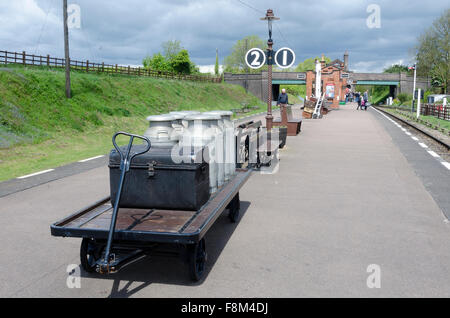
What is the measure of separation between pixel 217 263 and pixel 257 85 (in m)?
77.6

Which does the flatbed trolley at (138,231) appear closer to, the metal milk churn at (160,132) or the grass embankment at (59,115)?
the metal milk churn at (160,132)

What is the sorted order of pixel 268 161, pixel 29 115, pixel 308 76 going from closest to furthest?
pixel 268 161 → pixel 29 115 → pixel 308 76

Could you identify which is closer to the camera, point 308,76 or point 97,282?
point 97,282

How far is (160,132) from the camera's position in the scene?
4848mm

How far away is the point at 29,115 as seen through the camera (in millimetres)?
18609

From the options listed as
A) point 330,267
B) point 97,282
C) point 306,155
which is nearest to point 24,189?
point 97,282

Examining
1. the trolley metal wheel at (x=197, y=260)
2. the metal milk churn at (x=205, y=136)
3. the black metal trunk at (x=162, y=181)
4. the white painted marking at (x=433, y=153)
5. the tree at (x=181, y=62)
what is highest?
the tree at (x=181, y=62)

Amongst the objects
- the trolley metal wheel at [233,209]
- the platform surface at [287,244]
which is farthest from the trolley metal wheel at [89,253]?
the trolley metal wheel at [233,209]

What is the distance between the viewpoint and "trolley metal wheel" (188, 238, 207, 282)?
3893 mm

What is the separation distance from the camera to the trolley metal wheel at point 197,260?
3.89m

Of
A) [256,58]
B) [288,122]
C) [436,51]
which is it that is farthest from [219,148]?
[436,51]

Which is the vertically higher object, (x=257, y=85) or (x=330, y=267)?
(x=257, y=85)

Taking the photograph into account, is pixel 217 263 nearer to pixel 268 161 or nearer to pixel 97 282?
pixel 97 282
